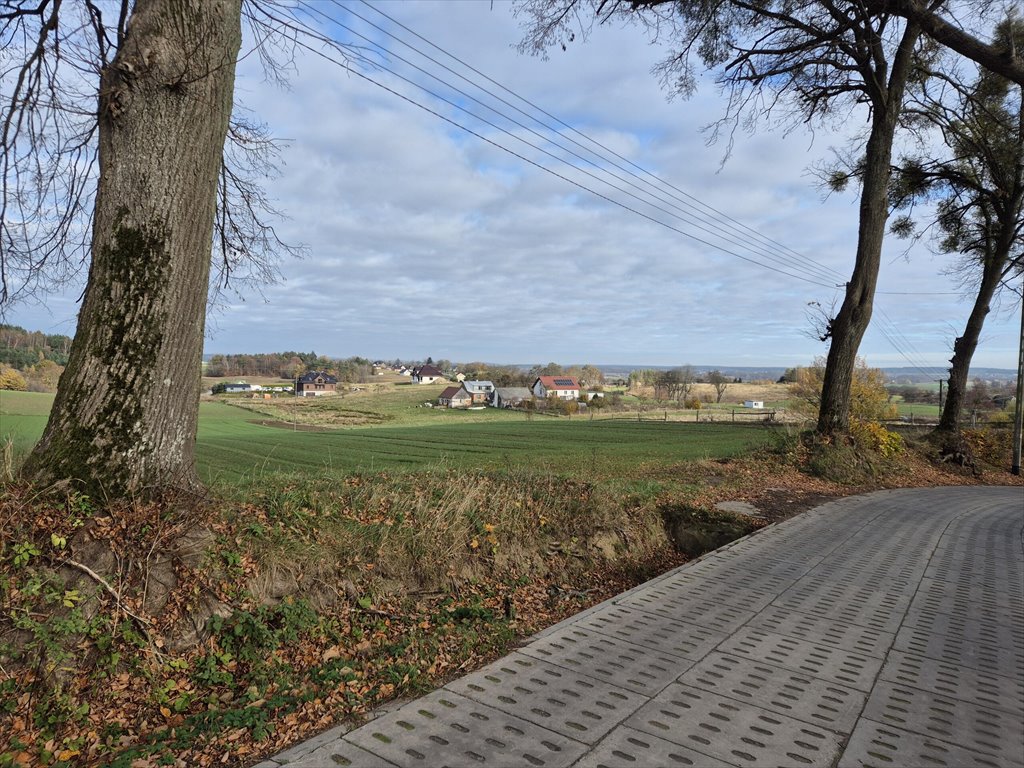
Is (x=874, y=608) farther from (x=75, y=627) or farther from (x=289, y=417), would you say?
(x=289, y=417)

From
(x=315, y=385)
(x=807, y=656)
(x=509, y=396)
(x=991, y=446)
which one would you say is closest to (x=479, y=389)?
(x=509, y=396)

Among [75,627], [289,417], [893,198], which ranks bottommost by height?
[289,417]

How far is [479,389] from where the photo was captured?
344 ft

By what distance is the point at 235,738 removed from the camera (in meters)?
2.77

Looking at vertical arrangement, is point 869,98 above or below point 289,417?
above

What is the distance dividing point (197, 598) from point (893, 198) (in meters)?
22.9

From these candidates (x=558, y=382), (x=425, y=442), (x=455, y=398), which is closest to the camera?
(x=425, y=442)

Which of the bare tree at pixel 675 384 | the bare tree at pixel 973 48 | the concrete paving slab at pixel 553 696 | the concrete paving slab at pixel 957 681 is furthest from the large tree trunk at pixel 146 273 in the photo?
the bare tree at pixel 675 384

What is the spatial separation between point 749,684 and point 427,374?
14627 cm

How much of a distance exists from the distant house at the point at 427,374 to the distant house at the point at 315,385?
35.9 meters

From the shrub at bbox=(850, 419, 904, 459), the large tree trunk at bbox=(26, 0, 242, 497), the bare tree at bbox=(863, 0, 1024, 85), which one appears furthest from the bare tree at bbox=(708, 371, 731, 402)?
the large tree trunk at bbox=(26, 0, 242, 497)

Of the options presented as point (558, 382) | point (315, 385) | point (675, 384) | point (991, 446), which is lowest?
point (315, 385)

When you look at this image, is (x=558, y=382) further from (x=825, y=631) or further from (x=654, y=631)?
(x=654, y=631)

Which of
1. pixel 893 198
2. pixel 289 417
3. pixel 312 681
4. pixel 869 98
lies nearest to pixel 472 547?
pixel 312 681
